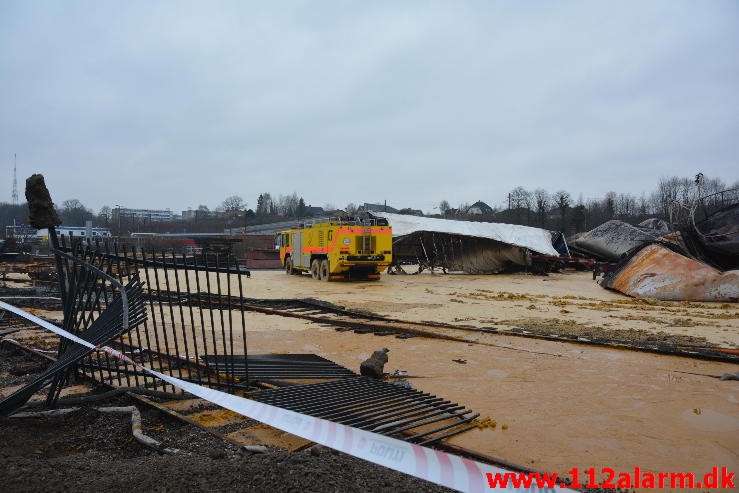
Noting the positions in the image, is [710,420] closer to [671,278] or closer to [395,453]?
[395,453]

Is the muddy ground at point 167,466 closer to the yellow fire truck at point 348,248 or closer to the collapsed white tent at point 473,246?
the yellow fire truck at point 348,248

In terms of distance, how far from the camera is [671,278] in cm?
1512

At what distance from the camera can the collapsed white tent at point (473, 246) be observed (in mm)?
26984

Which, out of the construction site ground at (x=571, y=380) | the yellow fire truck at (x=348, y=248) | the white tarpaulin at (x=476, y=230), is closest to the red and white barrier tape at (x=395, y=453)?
the construction site ground at (x=571, y=380)

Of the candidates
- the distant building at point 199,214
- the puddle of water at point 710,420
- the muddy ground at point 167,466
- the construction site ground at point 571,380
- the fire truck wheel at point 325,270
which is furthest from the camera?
the distant building at point 199,214

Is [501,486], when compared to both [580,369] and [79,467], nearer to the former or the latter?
[79,467]

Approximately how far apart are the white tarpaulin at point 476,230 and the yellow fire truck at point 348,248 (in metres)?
4.16

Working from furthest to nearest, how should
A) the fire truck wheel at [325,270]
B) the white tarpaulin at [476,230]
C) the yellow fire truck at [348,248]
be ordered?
the white tarpaulin at [476,230], the fire truck wheel at [325,270], the yellow fire truck at [348,248]

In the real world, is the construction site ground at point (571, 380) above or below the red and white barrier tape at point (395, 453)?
below

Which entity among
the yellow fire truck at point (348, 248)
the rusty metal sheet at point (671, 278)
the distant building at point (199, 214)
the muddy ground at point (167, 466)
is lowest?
the rusty metal sheet at point (671, 278)

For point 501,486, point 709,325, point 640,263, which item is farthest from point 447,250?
point 501,486

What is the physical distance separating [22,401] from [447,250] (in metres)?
25.9

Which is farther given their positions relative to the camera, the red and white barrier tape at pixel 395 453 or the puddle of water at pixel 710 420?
the puddle of water at pixel 710 420

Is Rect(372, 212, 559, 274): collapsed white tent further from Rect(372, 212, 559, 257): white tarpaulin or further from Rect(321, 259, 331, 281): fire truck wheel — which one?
Rect(321, 259, 331, 281): fire truck wheel
